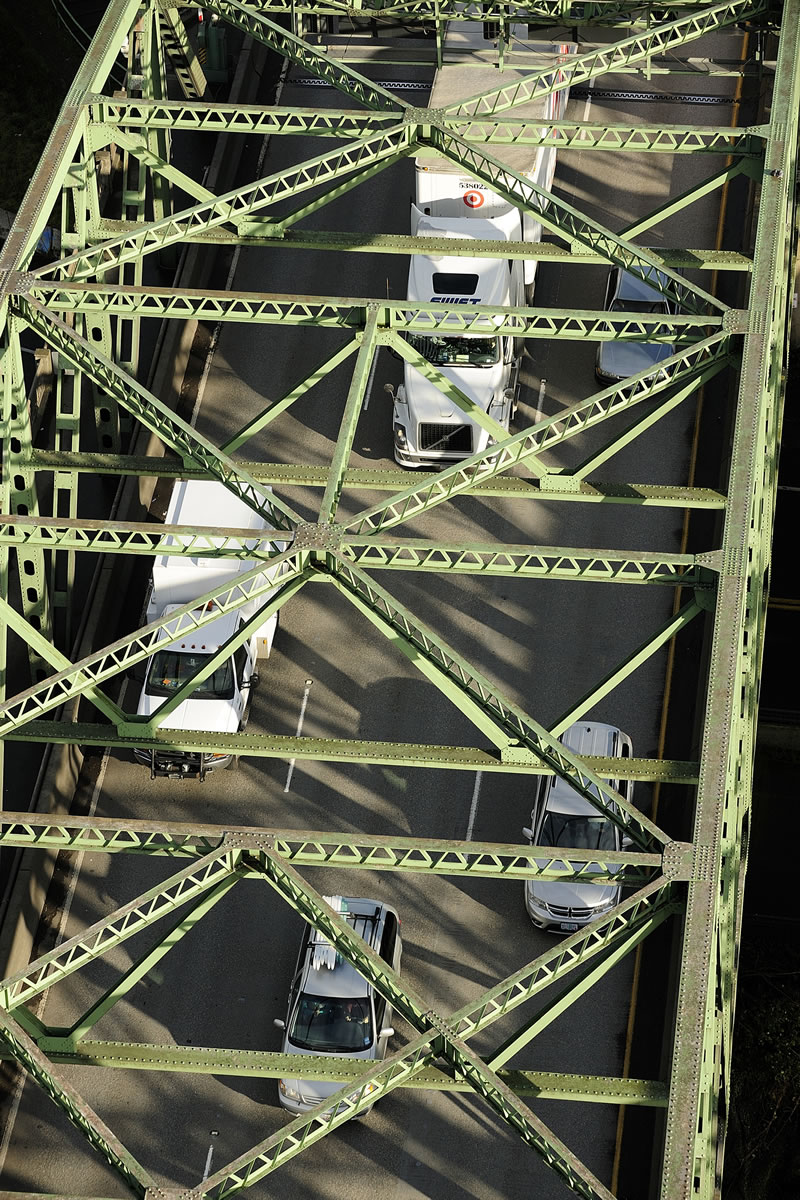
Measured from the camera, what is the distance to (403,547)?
29188 millimetres

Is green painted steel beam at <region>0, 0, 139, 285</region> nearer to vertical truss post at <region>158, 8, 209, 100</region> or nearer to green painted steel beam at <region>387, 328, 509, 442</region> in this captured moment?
vertical truss post at <region>158, 8, 209, 100</region>

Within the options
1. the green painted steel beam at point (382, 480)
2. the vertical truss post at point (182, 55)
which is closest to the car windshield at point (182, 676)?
the green painted steel beam at point (382, 480)

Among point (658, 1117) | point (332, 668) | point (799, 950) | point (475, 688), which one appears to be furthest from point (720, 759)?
point (799, 950)

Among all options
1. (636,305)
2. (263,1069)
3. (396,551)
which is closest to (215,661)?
(396,551)

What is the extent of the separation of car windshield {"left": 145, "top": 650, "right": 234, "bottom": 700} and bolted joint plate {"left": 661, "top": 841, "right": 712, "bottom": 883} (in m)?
12.8

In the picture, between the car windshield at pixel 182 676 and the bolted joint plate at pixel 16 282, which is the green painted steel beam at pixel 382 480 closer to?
the bolted joint plate at pixel 16 282

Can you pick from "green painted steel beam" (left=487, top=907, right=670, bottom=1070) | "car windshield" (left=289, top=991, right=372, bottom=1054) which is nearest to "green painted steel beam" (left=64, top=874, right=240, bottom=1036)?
"green painted steel beam" (left=487, top=907, right=670, bottom=1070)

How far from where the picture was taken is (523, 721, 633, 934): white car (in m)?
35.0

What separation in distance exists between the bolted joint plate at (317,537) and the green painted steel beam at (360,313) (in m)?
4.57

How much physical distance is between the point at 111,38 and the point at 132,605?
10546 mm

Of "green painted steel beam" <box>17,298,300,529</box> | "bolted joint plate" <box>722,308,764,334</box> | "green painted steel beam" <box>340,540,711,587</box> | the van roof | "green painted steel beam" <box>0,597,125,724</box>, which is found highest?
"bolted joint plate" <box>722,308,764,334</box>

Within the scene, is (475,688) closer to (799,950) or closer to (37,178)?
(37,178)

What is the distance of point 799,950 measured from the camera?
1630 inches

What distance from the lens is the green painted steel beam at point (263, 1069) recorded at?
26.9 m
